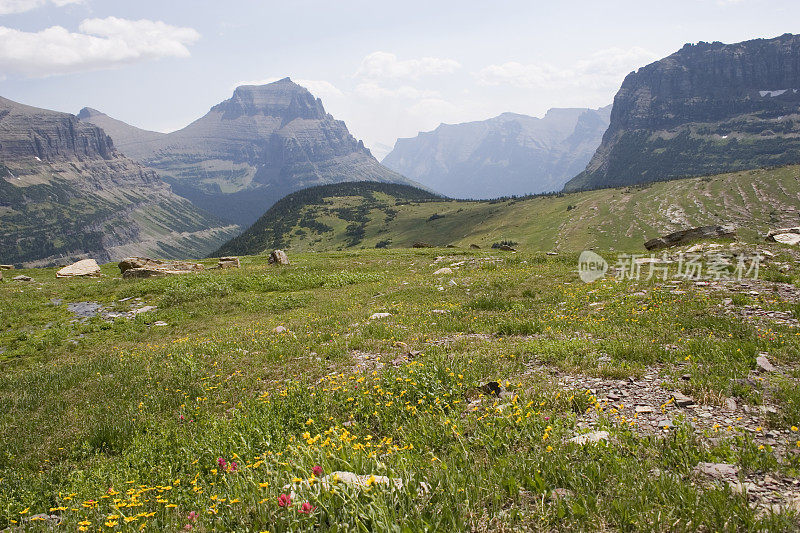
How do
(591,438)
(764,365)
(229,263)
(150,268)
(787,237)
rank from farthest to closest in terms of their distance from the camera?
(229,263) < (150,268) < (787,237) < (764,365) < (591,438)

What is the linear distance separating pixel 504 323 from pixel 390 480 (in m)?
9.62

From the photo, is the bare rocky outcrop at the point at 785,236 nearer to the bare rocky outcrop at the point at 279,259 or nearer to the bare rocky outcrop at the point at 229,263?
the bare rocky outcrop at the point at 279,259

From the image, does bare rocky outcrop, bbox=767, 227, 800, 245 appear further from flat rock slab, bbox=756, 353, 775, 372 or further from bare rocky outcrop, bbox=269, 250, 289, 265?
bare rocky outcrop, bbox=269, 250, 289, 265

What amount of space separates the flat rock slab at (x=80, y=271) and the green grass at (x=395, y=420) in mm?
27951

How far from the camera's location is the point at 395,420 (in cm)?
730

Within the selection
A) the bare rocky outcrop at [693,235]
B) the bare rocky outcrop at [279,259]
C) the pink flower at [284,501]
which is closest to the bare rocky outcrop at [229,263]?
the bare rocky outcrop at [279,259]

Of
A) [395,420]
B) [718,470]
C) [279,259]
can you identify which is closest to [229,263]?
[279,259]

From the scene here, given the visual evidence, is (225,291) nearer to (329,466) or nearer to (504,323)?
(504,323)

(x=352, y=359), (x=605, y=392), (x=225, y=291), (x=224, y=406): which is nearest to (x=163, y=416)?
(x=224, y=406)

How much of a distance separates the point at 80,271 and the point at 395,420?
50.2 meters

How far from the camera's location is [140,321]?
21.3 meters

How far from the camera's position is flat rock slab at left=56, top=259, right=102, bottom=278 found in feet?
137

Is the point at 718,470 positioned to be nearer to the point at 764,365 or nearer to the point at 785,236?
the point at 764,365

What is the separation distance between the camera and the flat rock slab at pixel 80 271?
1645 inches
